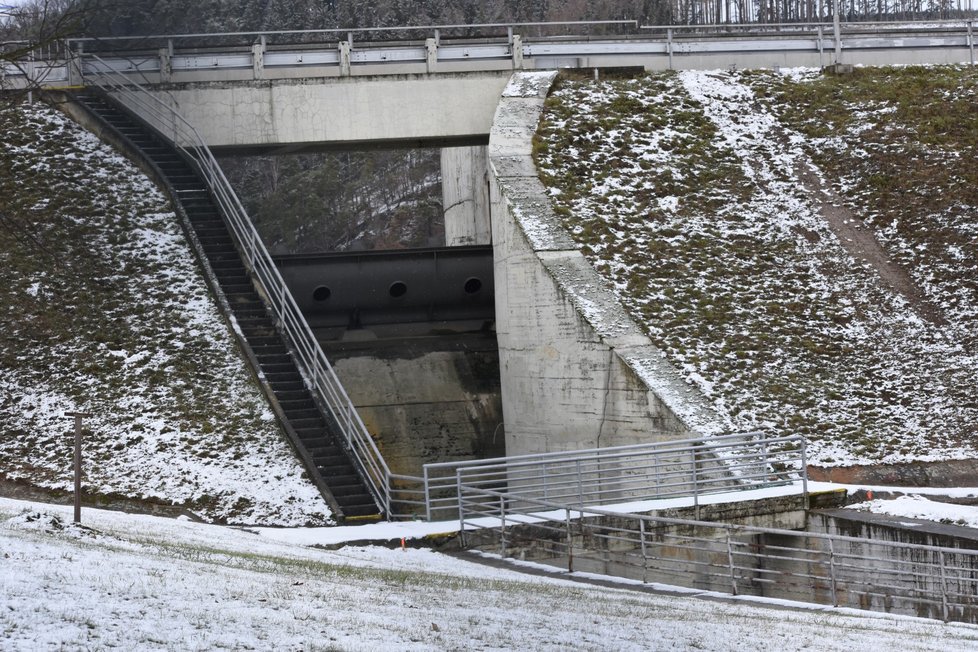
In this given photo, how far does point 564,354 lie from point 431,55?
38.3 feet

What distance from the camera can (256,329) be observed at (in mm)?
24500

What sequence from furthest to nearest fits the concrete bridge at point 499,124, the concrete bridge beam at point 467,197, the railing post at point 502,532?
the concrete bridge beam at point 467,197 < the concrete bridge at point 499,124 < the railing post at point 502,532

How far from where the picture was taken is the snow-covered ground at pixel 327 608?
8844 mm

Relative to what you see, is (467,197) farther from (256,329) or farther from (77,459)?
(77,459)

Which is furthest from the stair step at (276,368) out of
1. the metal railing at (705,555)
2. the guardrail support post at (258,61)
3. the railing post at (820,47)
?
the railing post at (820,47)

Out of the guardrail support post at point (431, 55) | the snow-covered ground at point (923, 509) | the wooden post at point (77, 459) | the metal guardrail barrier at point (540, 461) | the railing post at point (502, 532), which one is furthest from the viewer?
the guardrail support post at point (431, 55)

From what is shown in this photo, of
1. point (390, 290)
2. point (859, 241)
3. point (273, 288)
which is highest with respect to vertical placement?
point (859, 241)

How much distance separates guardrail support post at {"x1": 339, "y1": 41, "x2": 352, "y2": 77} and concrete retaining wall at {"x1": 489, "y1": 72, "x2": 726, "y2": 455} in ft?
19.6

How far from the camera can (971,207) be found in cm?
2798

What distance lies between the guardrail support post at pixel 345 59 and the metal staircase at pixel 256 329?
4929 mm

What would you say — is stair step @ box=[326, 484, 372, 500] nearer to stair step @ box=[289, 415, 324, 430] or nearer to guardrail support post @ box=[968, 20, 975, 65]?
stair step @ box=[289, 415, 324, 430]

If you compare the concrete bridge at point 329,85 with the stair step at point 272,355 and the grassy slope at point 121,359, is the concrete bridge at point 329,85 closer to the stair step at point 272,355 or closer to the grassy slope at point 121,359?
the grassy slope at point 121,359

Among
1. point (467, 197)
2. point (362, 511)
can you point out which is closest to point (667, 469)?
point (362, 511)

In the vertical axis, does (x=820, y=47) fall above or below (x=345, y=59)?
above
